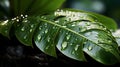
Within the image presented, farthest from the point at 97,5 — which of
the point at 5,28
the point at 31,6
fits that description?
the point at 5,28

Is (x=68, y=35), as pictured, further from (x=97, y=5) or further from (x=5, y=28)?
(x=97, y=5)

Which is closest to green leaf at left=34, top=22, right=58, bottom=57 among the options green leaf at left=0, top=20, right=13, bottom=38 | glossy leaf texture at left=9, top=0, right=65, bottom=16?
green leaf at left=0, top=20, right=13, bottom=38

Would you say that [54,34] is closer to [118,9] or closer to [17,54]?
[17,54]

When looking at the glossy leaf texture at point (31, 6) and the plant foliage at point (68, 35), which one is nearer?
the plant foliage at point (68, 35)

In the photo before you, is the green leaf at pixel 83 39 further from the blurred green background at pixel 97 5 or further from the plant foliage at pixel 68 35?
the blurred green background at pixel 97 5

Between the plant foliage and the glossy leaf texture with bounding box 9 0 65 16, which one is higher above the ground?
the glossy leaf texture with bounding box 9 0 65 16

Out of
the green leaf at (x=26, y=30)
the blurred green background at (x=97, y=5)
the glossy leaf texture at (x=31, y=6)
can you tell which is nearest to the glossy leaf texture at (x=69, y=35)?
the green leaf at (x=26, y=30)

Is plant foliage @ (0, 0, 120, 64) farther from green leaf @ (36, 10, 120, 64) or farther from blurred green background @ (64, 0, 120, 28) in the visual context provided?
blurred green background @ (64, 0, 120, 28)
